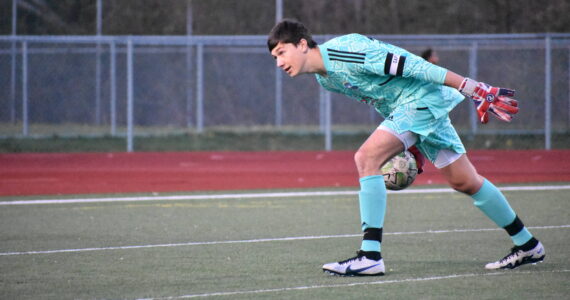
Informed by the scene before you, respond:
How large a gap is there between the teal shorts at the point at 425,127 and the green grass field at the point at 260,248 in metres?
0.83

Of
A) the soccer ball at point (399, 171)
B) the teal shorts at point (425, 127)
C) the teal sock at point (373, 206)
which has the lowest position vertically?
the teal sock at point (373, 206)

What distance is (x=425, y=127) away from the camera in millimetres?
6504

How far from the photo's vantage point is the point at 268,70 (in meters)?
24.5

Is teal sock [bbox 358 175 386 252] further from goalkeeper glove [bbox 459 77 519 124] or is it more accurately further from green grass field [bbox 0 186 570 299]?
goalkeeper glove [bbox 459 77 519 124]

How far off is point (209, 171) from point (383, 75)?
8.91m

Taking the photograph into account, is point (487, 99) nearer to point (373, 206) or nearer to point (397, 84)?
point (397, 84)

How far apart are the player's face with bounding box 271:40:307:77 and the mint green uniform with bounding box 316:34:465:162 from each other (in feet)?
0.46

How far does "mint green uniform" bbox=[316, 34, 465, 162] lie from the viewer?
20.9 ft

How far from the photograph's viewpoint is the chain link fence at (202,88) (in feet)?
67.2

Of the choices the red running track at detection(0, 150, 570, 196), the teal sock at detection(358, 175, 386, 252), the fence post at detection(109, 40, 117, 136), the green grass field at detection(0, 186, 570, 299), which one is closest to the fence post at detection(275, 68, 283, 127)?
the fence post at detection(109, 40, 117, 136)

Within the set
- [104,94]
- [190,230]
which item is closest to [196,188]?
[190,230]

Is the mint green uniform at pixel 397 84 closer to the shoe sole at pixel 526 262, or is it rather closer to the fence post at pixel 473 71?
the shoe sole at pixel 526 262

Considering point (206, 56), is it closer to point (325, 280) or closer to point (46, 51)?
point (46, 51)

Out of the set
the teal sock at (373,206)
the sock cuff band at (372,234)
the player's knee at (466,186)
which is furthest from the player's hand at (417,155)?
the sock cuff band at (372,234)
